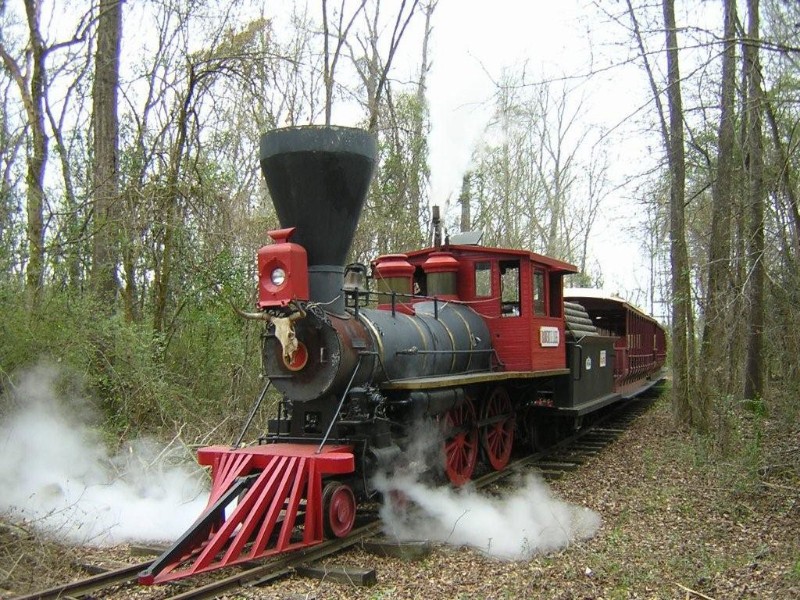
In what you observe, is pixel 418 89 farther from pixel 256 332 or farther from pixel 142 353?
pixel 142 353

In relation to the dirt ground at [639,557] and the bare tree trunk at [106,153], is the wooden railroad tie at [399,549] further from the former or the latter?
the bare tree trunk at [106,153]

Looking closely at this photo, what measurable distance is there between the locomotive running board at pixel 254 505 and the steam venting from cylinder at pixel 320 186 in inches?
54.4

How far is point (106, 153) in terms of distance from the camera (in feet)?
34.8

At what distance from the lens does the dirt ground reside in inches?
191

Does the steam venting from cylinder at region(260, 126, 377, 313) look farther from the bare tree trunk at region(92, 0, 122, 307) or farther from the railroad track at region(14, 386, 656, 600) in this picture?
the bare tree trunk at region(92, 0, 122, 307)

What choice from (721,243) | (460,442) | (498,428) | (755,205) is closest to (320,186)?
(460,442)

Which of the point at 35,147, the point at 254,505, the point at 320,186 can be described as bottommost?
the point at 254,505

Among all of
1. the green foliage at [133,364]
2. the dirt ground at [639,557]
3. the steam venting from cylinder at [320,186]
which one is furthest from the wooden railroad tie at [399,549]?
the green foliage at [133,364]

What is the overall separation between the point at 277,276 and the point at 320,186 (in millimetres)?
858

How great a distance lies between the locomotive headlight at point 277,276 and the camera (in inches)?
229

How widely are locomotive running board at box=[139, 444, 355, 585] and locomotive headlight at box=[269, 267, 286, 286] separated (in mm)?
1399

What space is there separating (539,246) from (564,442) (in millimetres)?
20774

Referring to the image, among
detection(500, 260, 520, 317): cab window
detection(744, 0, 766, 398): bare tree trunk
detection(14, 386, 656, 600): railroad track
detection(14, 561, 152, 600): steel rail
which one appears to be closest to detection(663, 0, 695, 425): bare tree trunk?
detection(744, 0, 766, 398): bare tree trunk

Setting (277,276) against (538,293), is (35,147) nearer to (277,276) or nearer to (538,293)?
(277,276)
